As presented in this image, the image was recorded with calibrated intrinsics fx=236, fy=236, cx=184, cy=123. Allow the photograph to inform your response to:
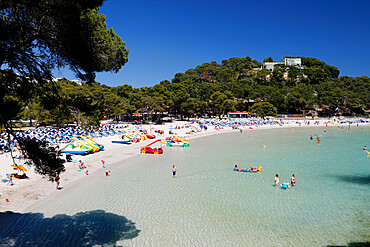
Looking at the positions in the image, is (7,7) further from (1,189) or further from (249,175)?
(249,175)

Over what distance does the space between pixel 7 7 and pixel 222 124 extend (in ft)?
168

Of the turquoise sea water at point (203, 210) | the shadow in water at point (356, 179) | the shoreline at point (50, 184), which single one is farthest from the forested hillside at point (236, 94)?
the shadow in water at point (356, 179)

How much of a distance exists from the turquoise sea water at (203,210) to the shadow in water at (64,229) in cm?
3

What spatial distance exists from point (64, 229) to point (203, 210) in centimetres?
608

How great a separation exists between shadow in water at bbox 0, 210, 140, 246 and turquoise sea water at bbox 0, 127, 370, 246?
3 centimetres

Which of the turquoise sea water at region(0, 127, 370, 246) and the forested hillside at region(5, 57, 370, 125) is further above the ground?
the forested hillside at region(5, 57, 370, 125)

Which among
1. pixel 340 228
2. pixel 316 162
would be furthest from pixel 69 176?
pixel 316 162

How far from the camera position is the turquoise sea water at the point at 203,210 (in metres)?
8.96

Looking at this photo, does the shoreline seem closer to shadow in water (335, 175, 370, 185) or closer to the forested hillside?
the forested hillside

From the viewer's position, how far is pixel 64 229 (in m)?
9.39

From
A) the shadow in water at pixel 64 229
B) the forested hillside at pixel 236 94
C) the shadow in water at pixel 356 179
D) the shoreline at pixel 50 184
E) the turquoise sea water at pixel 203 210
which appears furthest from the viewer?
the forested hillside at pixel 236 94

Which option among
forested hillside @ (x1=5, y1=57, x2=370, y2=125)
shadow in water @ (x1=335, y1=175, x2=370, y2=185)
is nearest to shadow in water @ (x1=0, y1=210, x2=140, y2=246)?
shadow in water @ (x1=335, y1=175, x2=370, y2=185)

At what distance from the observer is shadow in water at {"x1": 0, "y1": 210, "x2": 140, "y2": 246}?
8.52 metres

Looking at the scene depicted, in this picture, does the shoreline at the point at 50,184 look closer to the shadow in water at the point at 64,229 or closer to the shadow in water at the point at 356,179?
the shadow in water at the point at 64,229
